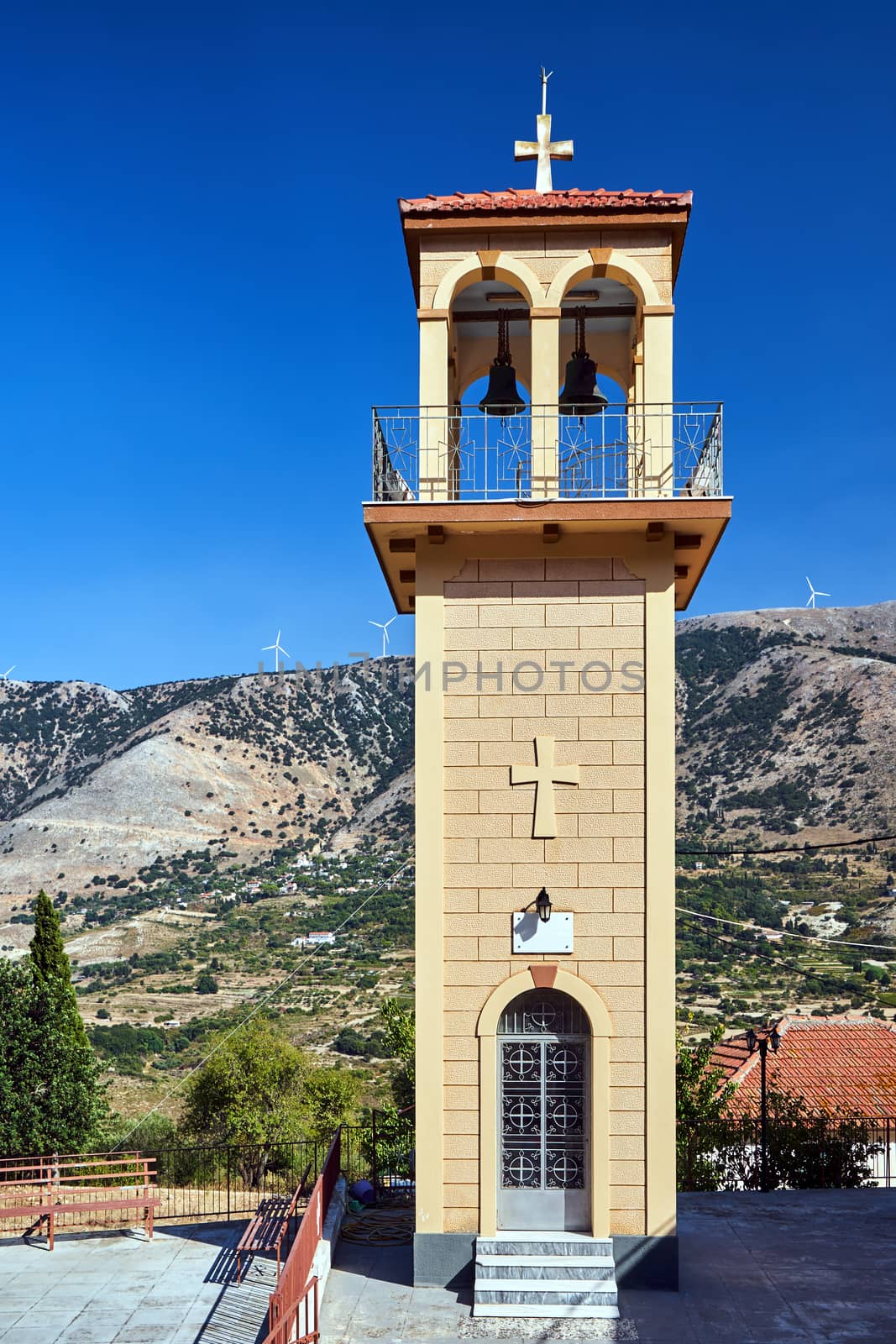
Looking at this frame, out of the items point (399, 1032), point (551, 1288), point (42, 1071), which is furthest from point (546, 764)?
point (42, 1071)

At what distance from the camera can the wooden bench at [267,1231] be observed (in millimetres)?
10523

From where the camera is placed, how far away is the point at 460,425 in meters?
10.5

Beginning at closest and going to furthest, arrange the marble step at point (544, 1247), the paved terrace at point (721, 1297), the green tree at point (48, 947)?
the paved terrace at point (721, 1297), the marble step at point (544, 1247), the green tree at point (48, 947)

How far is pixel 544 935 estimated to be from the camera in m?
9.84

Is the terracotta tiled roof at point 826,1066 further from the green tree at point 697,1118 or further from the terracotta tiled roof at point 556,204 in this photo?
the terracotta tiled roof at point 556,204

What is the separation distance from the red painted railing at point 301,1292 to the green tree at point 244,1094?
1923 centimetres

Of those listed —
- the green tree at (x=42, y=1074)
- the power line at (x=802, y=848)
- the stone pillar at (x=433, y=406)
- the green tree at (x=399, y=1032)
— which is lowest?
the green tree at (x=42, y=1074)

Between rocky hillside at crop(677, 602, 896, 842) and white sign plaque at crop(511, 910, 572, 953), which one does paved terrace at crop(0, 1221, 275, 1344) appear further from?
rocky hillside at crop(677, 602, 896, 842)

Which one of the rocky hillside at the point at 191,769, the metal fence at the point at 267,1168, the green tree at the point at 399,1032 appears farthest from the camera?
the rocky hillside at the point at 191,769

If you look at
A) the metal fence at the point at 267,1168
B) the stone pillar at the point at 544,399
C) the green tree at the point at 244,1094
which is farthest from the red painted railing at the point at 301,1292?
the green tree at the point at 244,1094

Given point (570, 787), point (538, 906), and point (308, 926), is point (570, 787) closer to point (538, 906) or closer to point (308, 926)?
point (538, 906)

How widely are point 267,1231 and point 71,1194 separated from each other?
13.6 ft

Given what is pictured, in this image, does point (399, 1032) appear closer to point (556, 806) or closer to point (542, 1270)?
point (542, 1270)

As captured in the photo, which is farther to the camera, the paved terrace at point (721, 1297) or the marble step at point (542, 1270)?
the marble step at point (542, 1270)
